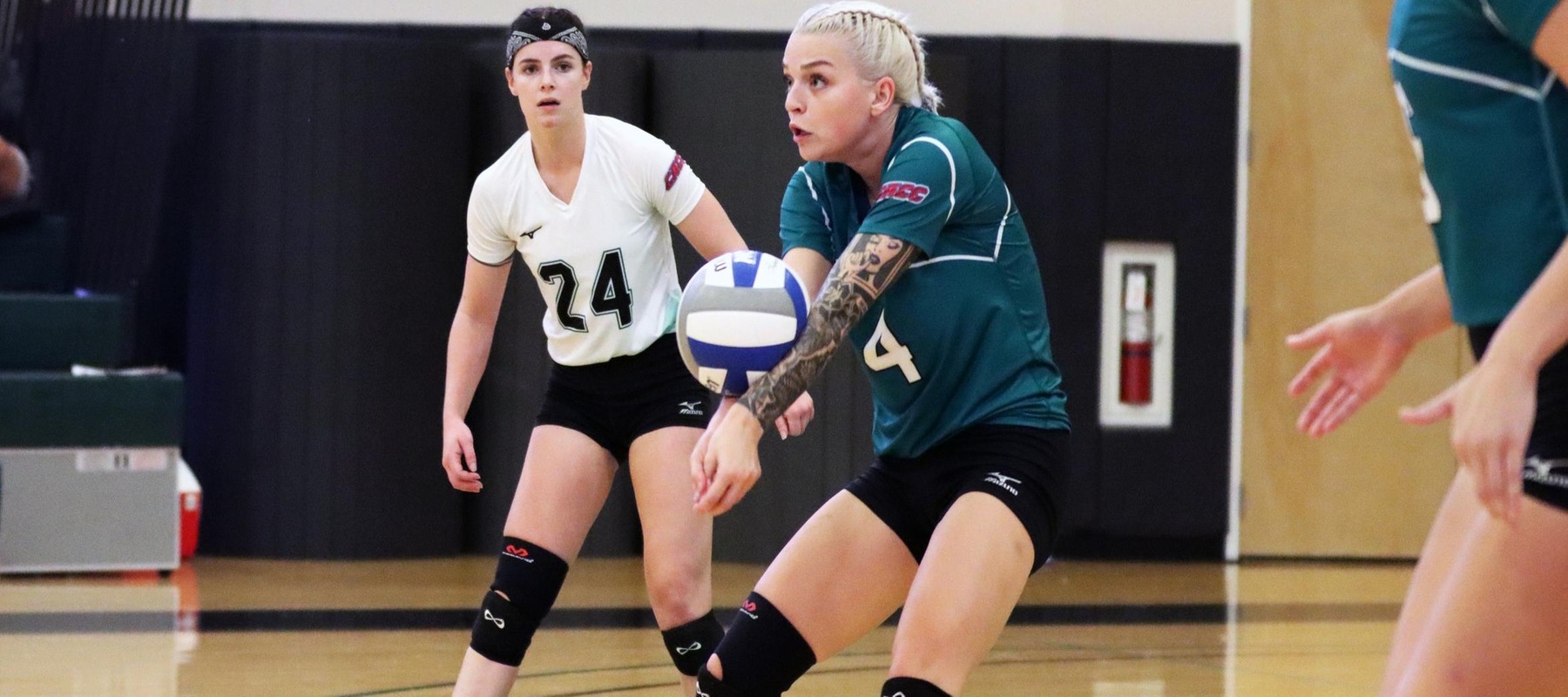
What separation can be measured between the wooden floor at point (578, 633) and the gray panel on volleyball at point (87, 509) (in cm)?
10

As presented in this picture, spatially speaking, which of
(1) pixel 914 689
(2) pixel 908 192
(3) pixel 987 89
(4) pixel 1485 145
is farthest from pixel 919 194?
(3) pixel 987 89

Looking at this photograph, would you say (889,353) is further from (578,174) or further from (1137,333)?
(1137,333)

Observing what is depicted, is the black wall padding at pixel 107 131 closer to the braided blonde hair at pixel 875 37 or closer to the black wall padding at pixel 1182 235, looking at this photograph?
the black wall padding at pixel 1182 235

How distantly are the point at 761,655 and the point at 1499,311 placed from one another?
1.35 meters

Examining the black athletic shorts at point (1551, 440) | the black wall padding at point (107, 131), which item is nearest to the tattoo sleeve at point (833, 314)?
the black athletic shorts at point (1551, 440)

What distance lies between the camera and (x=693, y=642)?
377 centimetres

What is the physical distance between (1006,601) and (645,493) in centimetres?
124

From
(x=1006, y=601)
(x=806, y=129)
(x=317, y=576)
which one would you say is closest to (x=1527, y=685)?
(x=1006, y=601)

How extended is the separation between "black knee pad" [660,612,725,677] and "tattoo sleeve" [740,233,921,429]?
125cm

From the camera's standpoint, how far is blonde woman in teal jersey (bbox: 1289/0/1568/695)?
5.50 ft

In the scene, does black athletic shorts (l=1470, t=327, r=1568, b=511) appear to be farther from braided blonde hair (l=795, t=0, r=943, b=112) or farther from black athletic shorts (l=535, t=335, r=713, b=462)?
black athletic shorts (l=535, t=335, r=713, b=462)

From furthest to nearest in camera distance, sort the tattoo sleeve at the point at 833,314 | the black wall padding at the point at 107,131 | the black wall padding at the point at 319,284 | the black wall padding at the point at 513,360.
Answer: the black wall padding at the point at 513,360
the black wall padding at the point at 319,284
the black wall padding at the point at 107,131
the tattoo sleeve at the point at 833,314

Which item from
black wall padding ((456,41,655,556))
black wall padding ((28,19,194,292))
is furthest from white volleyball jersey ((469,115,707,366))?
black wall padding ((28,19,194,292))

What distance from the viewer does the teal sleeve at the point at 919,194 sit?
274 cm
